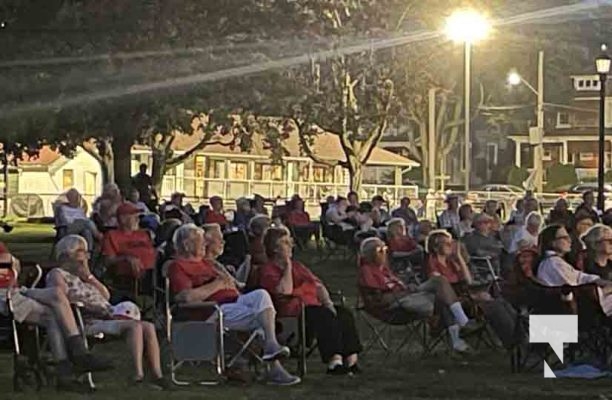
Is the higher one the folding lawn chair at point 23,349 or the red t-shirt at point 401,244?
the red t-shirt at point 401,244

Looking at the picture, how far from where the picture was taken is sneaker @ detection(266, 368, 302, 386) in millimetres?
9570

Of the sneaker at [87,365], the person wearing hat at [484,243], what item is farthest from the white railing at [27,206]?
the sneaker at [87,365]

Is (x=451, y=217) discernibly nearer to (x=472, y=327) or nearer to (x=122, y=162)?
(x=472, y=327)

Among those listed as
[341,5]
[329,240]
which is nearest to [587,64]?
[341,5]

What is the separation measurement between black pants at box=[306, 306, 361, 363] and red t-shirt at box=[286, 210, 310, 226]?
12.7 m

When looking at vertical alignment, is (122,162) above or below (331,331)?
above

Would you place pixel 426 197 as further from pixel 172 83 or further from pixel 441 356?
pixel 441 356

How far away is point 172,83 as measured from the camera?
2117 cm

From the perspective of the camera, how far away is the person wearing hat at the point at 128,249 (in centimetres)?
1224

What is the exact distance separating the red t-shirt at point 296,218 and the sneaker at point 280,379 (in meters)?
13.0

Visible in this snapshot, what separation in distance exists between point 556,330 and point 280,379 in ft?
6.64

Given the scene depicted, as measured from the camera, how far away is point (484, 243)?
47.3ft

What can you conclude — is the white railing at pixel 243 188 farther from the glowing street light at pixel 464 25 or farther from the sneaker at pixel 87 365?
the sneaker at pixel 87 365

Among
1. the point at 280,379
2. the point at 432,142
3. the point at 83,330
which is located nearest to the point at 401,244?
the point at 280,379
